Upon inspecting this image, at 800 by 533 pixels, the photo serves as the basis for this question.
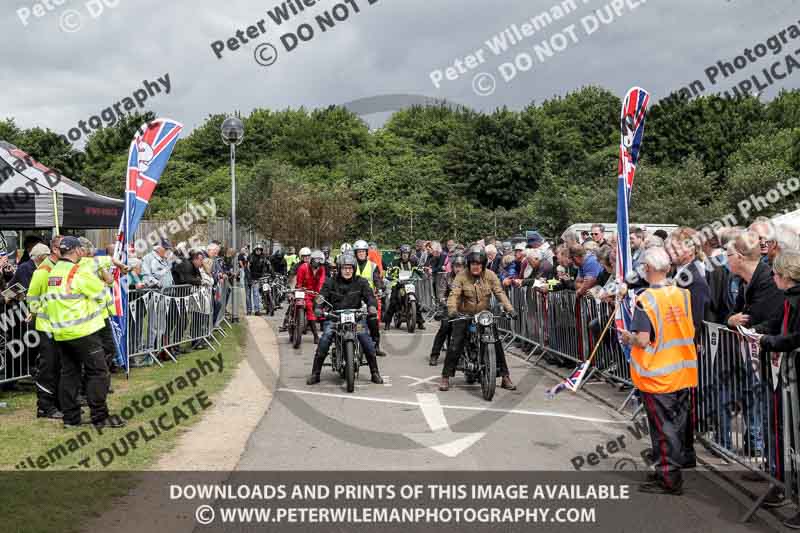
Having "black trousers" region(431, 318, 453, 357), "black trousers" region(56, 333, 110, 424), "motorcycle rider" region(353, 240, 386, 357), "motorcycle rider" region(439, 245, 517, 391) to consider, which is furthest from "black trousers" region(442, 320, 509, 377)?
"black trousers" region(56, 333, 110, 424)

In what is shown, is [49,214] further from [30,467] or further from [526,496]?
[526,496]

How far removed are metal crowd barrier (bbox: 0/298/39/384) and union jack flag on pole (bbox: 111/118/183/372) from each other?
1.10 meters

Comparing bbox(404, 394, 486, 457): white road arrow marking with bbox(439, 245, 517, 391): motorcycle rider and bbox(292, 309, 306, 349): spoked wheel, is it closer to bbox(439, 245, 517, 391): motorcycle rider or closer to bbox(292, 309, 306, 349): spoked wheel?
bbox(439, 245, 517, 391): motorcycle rider

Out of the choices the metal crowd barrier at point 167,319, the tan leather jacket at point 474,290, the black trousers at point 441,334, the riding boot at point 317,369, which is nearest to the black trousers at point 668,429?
the tan leather jacket at point 474,290

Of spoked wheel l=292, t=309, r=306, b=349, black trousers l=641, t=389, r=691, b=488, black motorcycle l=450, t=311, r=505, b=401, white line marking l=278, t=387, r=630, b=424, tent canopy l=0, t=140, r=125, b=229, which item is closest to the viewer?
black trousers l=641, t=389, r=691, b=488

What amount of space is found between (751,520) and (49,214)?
11.1 meters

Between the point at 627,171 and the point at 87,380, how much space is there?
5875mm

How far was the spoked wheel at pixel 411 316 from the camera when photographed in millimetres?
18781

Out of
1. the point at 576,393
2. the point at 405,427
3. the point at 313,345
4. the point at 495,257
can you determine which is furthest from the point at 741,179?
the point at 405,427

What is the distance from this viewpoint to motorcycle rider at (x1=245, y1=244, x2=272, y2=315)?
25.9m

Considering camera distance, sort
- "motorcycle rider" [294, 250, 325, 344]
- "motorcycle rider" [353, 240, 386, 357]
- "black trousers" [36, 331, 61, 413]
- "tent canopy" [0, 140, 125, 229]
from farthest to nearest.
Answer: "motorcycle rider" [294, 250, 325, 344] → "motorcycle rider" [353, 240, 386, 357] → "tent canopy" [0, 140, 125, 229] → "black trousers" [36, 331, 61, 413]

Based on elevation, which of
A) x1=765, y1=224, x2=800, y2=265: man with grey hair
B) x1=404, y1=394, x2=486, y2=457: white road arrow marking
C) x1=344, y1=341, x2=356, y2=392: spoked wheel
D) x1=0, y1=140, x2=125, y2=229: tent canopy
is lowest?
x1=404, y1=394, x2=486, y2=457: white road arrow marking

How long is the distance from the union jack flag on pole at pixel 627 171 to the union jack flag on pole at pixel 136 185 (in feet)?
21.3

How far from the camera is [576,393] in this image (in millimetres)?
11148
